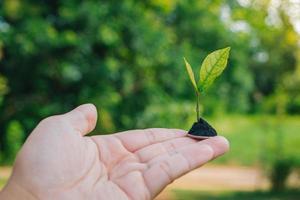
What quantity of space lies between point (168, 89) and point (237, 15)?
143 cm

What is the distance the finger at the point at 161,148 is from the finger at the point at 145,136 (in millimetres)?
29

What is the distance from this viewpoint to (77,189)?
1.61 metres

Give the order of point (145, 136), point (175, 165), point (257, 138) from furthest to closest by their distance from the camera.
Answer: point (257, 138), point (145, 136), point (175, 165)

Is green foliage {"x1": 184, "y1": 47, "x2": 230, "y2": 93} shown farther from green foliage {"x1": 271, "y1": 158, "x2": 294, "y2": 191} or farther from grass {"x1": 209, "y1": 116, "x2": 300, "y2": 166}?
grass {"x1": 209, "y1": 116, "x2": 300, "y2": 166}

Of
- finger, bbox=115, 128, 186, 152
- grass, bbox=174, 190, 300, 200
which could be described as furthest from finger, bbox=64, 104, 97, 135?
grass, bbox=174, 190, 300, 200

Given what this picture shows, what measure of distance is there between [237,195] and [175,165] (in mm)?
5458

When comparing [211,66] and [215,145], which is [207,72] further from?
[215,145]

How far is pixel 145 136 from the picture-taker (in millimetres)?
1827

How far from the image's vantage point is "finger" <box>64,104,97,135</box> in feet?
5.71

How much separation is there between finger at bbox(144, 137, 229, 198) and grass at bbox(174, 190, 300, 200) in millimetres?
5002

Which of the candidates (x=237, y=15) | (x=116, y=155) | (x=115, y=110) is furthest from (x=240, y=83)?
(x=116, y=155)

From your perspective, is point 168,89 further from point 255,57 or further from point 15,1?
point 255,57

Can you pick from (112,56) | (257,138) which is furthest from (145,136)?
(257,138)

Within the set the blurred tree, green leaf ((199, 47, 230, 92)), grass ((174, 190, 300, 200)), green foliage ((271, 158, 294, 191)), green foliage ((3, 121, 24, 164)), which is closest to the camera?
green leaf ((199, 47, 230, 92))
